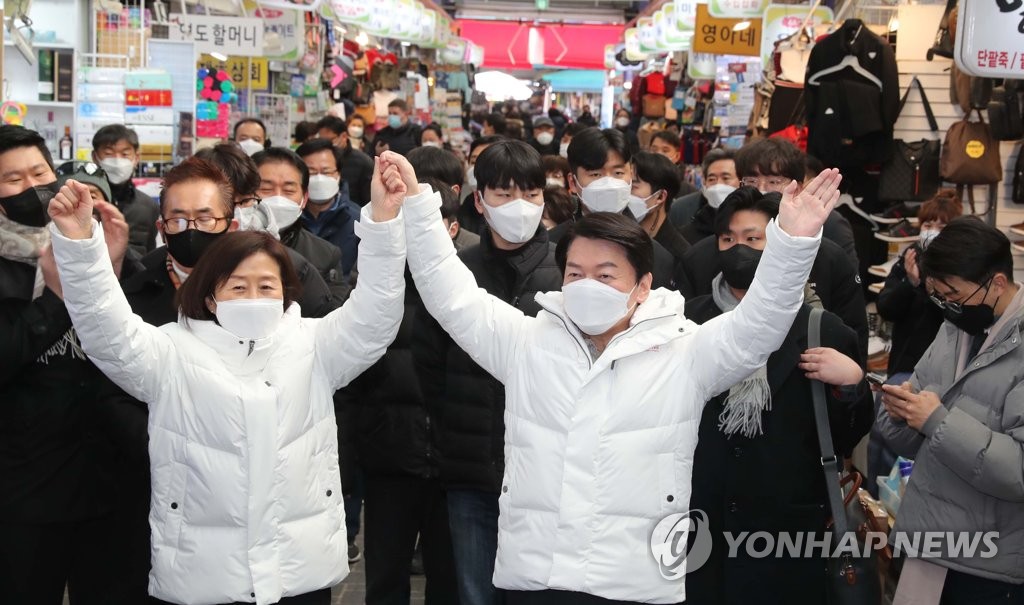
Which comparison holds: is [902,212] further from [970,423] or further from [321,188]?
[970,423]

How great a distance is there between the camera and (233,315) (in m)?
3.20

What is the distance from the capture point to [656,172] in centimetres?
600

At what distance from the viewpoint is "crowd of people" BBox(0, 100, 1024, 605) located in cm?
306

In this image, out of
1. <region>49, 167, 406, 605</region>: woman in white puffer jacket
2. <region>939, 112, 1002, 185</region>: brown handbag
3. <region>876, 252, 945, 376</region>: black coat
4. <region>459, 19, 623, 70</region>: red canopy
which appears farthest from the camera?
<region>459, 19, 623, 70</region>: red canopy

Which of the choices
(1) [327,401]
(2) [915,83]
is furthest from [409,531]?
(2) [915,83]

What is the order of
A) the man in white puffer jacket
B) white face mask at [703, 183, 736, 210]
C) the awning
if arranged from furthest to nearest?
the awning
white face mask at [703, 183, 736, 210]
the man in white puffer jacket

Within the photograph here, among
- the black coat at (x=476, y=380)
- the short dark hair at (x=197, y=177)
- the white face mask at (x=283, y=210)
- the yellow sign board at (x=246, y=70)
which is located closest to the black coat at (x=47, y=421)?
the short dark hair at (x=197, y=177)

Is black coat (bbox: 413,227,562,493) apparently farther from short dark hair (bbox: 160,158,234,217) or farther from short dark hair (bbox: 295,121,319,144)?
short dark hair (bbox: 295,121,319,144)

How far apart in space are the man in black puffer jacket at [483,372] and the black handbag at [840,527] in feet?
3.00

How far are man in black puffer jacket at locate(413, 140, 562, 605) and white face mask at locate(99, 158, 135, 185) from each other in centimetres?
329

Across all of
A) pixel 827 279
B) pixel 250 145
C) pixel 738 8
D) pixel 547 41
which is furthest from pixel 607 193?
pixel 547 41

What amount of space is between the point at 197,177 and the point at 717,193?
3.56 m

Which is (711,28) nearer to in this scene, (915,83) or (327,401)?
(915,83)

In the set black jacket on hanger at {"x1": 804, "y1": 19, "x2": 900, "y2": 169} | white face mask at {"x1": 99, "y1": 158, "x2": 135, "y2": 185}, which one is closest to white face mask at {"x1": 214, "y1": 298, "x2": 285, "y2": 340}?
white face mask at {"x1": 99, "y1": 158, "x2": 135, "y2": 185}
